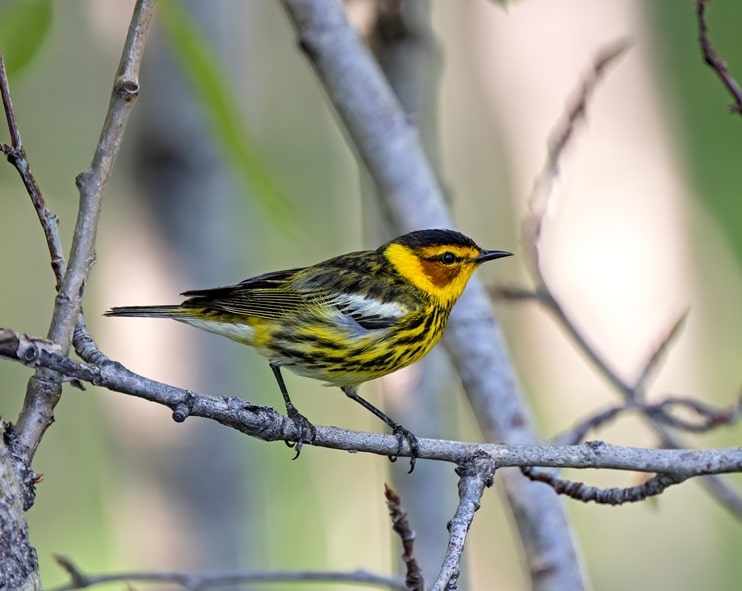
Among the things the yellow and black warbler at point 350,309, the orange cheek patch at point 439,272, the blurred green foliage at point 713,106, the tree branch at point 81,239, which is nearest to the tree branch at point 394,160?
the yellow and black warbler at point 350,309

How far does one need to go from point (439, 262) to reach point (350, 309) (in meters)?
0.38

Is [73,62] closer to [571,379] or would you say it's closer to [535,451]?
[571,379]

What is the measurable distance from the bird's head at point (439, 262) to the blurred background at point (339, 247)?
0.19m

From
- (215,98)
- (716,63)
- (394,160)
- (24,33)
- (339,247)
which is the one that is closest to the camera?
(24,33)

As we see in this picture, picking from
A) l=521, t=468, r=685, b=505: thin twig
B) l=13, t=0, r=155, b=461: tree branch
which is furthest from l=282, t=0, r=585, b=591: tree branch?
l=13, t=0, r=155, b=461: tree branch

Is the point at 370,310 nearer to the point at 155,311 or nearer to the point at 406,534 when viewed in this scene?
the point at 155,311

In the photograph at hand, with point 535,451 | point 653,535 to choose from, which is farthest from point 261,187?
point 653,535

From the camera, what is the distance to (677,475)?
6.64 feet

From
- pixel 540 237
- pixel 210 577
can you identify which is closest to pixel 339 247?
pixel 540 237

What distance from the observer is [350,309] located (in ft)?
10.1

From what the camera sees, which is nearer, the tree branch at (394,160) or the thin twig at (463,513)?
the thin twig at (463,513)

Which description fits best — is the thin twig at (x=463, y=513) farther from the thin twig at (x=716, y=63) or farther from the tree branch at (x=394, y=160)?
the thin twig at (x=716, y=63)

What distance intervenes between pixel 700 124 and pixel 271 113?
172 inches

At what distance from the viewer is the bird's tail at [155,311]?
2.66 m
